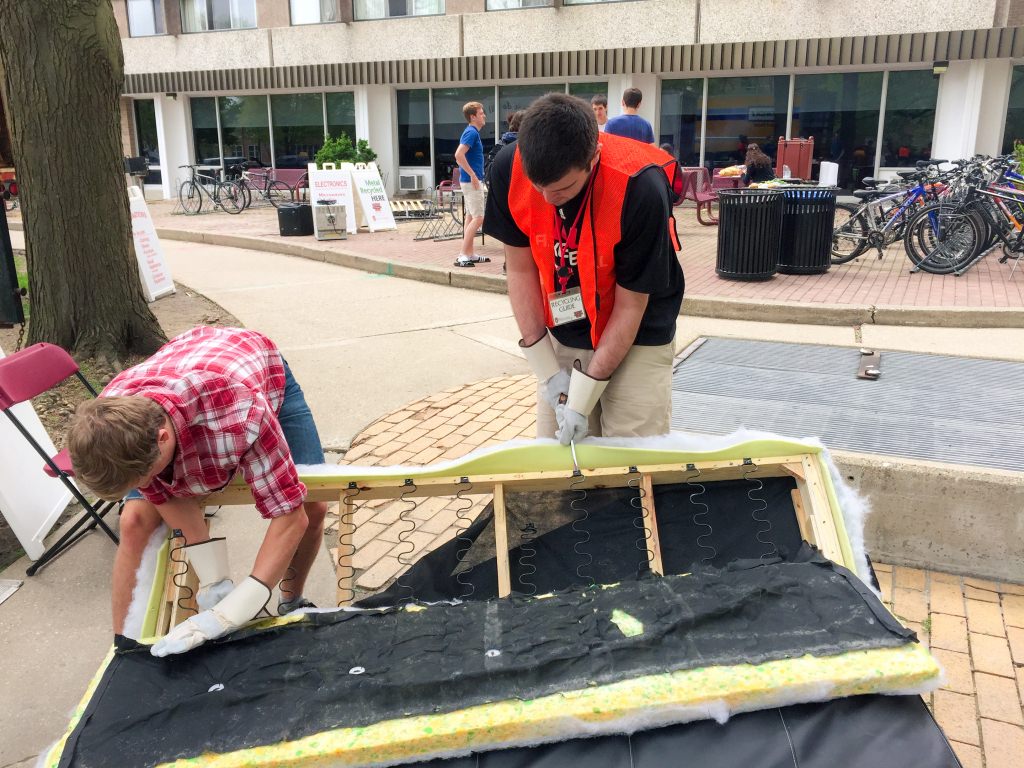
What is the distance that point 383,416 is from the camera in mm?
4977

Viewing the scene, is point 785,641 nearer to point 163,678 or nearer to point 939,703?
point 939,703

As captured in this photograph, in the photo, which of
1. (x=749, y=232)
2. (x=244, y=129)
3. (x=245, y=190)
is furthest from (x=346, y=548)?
(x=244, y=129)

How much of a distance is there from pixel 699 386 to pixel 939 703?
2.56 m

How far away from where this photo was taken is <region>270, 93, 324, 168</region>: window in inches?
803

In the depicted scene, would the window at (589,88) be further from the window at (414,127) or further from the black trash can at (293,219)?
the black trash can at (293,219)

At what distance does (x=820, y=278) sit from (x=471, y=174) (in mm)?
4167

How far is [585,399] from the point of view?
2629mm

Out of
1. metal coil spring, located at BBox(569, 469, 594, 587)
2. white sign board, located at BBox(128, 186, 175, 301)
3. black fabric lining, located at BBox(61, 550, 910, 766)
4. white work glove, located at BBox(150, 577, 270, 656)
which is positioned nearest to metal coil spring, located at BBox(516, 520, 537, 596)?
metal coil spring, located at BBox(569, 469, 594, 587)

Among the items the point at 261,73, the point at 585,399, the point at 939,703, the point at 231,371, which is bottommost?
the point at 939,703

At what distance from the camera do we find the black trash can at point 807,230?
27.3ft

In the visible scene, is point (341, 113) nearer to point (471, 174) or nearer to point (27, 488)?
point (471, 174)

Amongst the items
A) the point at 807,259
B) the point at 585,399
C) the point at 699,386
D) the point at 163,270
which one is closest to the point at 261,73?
the point at 163,270

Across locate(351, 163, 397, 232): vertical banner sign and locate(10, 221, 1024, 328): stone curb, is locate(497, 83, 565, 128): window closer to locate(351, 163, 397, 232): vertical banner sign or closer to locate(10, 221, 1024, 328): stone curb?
locate(351, 163, 397, 232): vertical banner sign

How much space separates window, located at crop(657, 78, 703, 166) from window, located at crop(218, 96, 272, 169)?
34.8 feet
